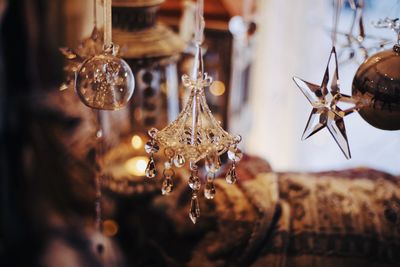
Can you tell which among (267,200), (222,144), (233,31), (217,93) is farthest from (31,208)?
(222,144)

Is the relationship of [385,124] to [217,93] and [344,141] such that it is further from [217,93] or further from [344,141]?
[217,93]

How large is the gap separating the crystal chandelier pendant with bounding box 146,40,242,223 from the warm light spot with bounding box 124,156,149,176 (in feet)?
2.07

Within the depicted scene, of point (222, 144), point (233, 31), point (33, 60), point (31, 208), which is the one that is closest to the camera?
point (222, 144)

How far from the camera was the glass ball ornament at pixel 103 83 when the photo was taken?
902 millimetres

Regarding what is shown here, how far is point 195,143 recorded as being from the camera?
864 mm

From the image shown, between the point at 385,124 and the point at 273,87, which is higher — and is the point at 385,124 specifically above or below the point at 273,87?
above

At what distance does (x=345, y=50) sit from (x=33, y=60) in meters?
1.73

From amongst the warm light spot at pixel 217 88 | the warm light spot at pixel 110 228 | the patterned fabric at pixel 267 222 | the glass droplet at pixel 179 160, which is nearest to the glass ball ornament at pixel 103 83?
the glass droplet at pixel 179 160

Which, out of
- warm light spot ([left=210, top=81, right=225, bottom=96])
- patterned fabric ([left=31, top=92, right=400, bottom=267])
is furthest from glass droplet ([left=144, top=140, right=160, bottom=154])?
warm light spot ([left=210, top=81, right=225, bottom=96])

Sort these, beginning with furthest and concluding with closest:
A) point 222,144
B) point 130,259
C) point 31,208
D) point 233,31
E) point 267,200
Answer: point 31,208
point 233,31
point 130,259
point 267,200
point 222,144

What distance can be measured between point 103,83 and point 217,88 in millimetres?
1039

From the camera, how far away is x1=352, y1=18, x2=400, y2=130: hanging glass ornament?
880 millimetres

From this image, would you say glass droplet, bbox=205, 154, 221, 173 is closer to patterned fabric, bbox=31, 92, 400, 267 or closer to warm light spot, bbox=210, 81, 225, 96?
patterned fabric, bbox=31, 92, 400, 267

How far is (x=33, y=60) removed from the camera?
272 centimetres
